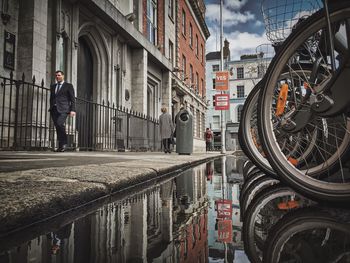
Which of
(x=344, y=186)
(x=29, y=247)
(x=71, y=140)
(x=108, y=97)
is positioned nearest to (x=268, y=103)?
(x=344, y=186)

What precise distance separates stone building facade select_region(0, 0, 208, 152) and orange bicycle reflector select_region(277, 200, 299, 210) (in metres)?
6.84

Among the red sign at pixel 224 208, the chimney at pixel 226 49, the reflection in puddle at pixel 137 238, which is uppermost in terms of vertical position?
the chimney at pixel 226 49

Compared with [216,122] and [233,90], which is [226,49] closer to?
[233,90]

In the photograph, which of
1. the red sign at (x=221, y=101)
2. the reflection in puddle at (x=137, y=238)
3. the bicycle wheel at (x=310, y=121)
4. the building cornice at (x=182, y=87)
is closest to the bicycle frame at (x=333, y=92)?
the bicycle wheel at (x=310, y=121)

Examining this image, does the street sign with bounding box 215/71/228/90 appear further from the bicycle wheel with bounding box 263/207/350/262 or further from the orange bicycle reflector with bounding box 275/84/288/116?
the bicycle wheel with bounding box 263/207/350/262

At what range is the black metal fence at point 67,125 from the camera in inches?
251

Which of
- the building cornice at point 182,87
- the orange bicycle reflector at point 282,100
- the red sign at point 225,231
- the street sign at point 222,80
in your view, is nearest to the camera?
the red sign at point 225,231

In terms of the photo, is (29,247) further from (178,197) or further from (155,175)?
(155,175)

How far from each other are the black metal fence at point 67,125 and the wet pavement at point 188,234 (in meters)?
5.33

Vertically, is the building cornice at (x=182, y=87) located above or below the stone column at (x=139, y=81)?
above

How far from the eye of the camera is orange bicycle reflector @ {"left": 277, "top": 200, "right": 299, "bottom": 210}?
159 cm

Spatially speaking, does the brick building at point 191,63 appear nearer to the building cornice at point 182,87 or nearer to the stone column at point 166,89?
the building cornice at point 182,87

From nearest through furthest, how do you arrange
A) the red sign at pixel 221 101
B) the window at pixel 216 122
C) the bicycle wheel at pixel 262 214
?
the bicycle wheel at pixel 262 214, the red sign at pixel 221 101, the window at pixel 216 122

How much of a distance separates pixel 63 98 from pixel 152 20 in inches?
409
